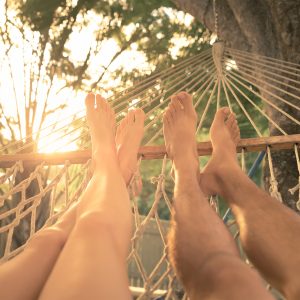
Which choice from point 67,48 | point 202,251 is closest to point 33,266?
point 202,251

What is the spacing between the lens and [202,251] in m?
0.56

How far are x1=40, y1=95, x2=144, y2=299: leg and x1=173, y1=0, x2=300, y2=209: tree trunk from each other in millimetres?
1054

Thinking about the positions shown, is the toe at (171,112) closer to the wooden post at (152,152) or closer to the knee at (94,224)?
the wooden post at (152,152)

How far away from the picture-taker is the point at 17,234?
103 inches

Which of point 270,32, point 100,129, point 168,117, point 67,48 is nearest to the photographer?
point 100,129

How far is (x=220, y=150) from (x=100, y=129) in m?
0.30

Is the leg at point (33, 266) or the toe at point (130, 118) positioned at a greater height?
the toe at point (130, 118)

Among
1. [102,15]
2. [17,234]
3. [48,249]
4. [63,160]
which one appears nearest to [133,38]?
[102,15]

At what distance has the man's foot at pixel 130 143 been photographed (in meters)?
0.95

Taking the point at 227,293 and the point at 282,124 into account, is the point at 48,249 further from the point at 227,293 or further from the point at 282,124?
the point at 282,124

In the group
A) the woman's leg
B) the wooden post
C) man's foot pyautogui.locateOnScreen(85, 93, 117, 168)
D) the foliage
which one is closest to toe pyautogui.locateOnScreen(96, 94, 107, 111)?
man's foot pyautogui.locateOnScreen(85, 93, 117, 168)

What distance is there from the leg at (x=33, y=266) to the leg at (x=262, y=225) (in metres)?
0.29

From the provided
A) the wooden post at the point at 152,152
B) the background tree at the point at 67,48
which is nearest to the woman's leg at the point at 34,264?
the wooden post at the point at 152,152

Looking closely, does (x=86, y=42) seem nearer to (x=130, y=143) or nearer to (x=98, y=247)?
(x=130, y=143)
